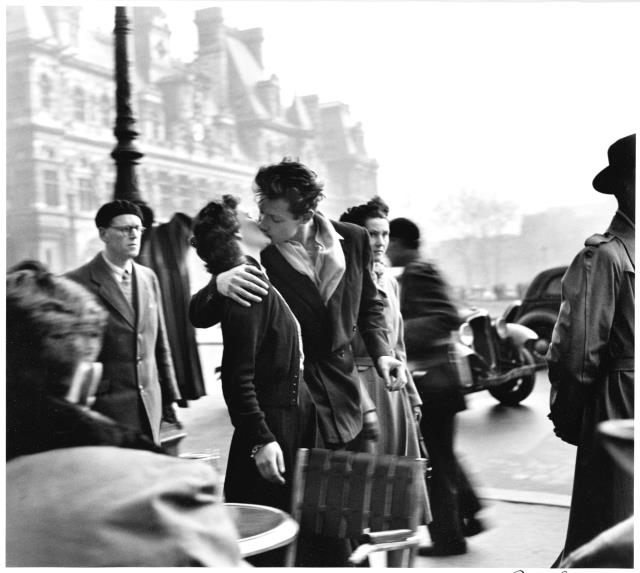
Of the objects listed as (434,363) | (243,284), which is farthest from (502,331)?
(243,284)

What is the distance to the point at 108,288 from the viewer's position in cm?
365

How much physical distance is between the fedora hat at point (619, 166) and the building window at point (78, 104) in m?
2.19

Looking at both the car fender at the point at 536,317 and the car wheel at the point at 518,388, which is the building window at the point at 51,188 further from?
the car wheel at the point at 518,388

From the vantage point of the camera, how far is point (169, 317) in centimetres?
376

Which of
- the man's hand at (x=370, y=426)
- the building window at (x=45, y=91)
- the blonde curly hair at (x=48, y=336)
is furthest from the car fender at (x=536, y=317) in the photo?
the blonde curly hair at (x=48, y=336)

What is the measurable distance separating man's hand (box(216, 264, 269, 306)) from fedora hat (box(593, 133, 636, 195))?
151 cm

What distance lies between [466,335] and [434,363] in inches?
34.3

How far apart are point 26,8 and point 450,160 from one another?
1.92 metres

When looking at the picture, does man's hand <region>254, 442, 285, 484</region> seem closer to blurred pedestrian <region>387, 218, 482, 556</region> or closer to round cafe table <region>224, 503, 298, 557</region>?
round cafe table <region>224, 503, 298, 557</region>

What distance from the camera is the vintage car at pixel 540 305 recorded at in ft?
13.1

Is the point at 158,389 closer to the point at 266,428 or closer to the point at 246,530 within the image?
the point at 266,428

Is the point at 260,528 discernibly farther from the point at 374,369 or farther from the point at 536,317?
the point at 536,317

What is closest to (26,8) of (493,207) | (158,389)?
(158,389)

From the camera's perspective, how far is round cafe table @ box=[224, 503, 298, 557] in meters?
2.58
